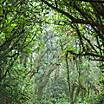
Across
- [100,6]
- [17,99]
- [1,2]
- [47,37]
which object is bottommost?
[17,99]

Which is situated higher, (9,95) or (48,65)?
(48,65)

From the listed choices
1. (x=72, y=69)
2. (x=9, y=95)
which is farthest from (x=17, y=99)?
(x=72, y=69)

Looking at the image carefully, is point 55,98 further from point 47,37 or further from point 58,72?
point 47,37

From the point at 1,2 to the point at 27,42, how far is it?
4857 millimetres

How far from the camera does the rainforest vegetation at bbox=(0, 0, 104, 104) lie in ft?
20.9

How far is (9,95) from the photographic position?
12.2 metres

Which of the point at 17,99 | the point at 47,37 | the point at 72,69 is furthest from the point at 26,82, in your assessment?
the point at 47,37

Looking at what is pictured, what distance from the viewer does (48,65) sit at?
23312 millimetres

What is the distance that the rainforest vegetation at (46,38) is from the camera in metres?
6.36

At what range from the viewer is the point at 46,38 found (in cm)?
2416

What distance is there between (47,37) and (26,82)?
10.6 meters

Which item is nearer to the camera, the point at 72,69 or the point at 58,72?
the point at 72,69

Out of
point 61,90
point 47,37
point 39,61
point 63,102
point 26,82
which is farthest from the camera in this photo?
point 61,90

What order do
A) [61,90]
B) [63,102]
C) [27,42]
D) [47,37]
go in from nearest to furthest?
[27,42] < [63,102] < [47,37] < [61,90]
